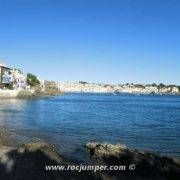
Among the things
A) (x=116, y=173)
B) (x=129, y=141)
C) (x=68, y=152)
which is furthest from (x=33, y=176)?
(x=129, y=141)

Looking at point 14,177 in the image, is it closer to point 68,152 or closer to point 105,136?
point 68,152

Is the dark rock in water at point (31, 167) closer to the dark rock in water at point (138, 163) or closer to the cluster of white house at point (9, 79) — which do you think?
the dark rock in water at point (138, 163)

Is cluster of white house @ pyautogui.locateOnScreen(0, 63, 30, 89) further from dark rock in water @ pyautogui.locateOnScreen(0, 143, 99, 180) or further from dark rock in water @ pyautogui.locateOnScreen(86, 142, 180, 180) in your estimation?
dark rock in water @ pyautogui.locateOnScreen(0, 143, 99, 180)

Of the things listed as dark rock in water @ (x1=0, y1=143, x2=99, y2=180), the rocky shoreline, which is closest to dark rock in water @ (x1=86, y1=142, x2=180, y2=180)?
the rocky shoreline

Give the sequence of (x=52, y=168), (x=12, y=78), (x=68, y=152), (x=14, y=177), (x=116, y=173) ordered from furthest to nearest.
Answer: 1. (x=12, y=78)
2. (x=68, y=152)
3. (x=116, y=173)
4. (x=52, y=168)
5. (x=14, y=177)

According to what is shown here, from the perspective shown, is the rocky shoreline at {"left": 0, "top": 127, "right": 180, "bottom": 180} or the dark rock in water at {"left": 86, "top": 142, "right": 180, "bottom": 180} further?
the dark rock in water at {"left": 86, "top": 142, "right": 180, "bottom": 180}

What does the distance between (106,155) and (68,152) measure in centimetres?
556

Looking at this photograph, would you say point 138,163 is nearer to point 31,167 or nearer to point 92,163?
point 92,163

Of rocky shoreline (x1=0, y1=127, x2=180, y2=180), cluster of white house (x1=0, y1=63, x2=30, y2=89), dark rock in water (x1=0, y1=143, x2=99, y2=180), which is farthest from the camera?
cluster of white house (x1=0, y1=63, x2=30, y2=89)

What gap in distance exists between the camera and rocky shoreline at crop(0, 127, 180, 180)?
16.5m

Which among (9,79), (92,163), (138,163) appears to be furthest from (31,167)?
(9,79)

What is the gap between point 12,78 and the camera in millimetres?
167125

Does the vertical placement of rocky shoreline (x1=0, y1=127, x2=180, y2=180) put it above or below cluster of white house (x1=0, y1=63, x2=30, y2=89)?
below

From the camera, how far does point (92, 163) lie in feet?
75.0
